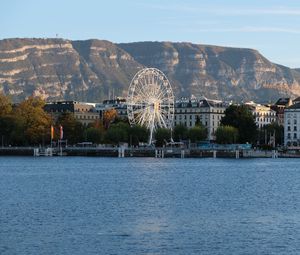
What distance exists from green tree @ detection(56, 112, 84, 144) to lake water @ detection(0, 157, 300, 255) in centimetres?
8140

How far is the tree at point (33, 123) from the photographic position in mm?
162250

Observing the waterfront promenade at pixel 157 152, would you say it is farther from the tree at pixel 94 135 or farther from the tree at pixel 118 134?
the tree at pixel 94 135

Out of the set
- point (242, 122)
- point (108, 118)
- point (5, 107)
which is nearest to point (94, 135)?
point (5, 107)

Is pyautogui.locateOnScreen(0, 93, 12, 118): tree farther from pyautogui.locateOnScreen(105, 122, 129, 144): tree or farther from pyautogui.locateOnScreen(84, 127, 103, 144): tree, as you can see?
pyautogui.locateOnScreen(105, 122, 129, 144): tree

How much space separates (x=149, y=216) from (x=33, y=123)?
112 metres

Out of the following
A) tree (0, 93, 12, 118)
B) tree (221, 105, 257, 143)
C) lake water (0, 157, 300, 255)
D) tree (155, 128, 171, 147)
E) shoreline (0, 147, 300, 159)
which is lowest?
lake water (0, 157, 300, 255)

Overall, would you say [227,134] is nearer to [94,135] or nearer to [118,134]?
[118,134]

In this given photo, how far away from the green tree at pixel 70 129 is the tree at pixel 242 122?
27221 millimetres

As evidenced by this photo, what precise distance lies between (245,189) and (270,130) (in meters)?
111

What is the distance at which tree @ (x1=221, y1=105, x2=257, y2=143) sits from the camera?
159 meters

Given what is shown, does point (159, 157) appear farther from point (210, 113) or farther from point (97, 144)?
point (210, 113)

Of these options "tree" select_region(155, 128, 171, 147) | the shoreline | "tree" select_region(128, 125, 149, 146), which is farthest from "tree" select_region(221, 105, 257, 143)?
"tree" select_region(128, 125, 149, 146)

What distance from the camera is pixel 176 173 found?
97.8m

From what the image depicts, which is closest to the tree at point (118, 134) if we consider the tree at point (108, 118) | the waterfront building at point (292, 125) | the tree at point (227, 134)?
the tree at point (227, 134)
